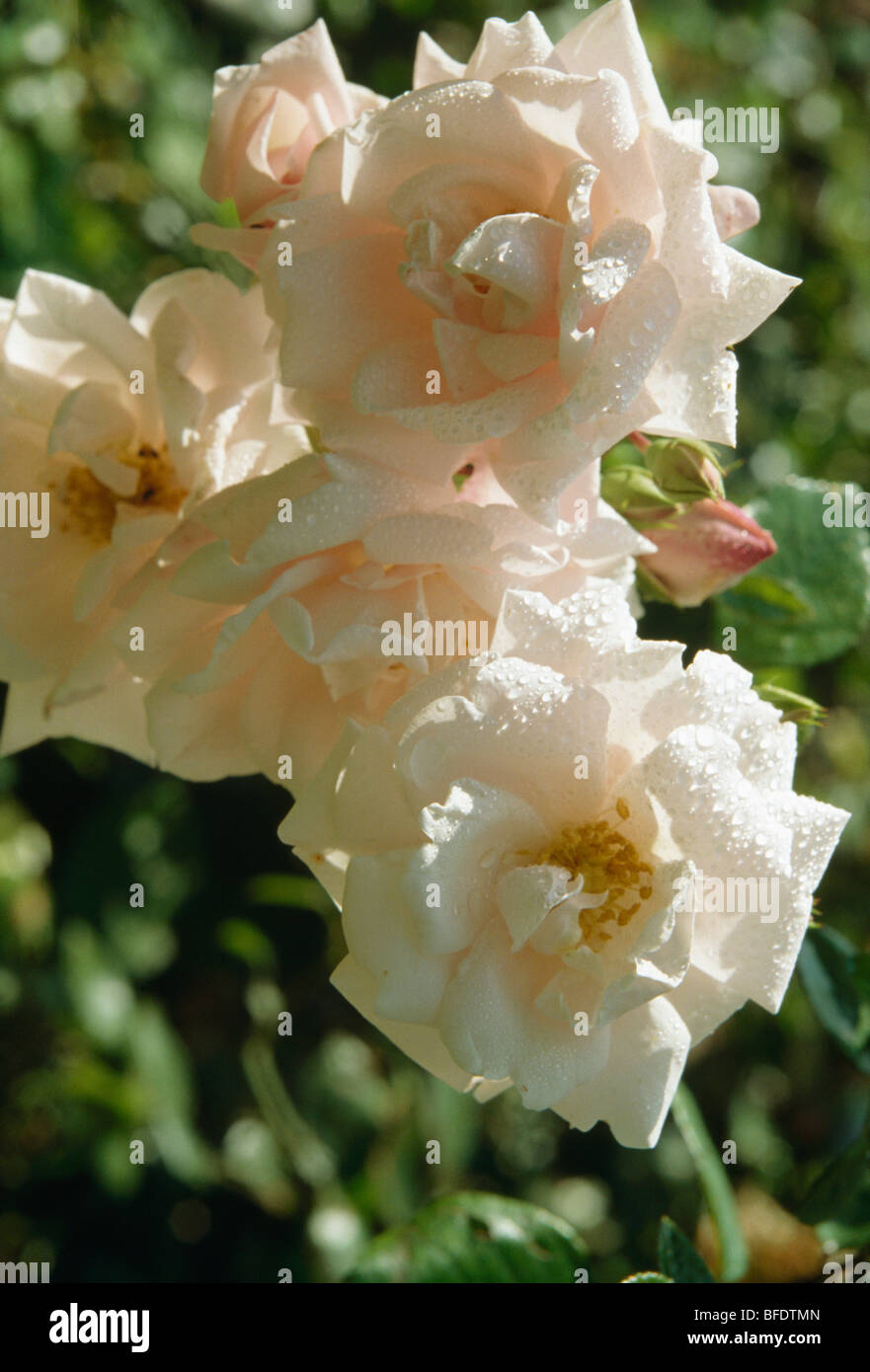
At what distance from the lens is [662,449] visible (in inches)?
28.3

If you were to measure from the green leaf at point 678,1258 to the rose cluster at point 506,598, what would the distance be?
260 millimetres

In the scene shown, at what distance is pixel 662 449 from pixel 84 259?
28.9 inches

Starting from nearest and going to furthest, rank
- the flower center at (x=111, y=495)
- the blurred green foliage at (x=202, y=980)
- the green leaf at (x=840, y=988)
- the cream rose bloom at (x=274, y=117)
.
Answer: the cream rose bloom at (x=274, y=117), the flower center at (x=111, y=495), the green leaf at (x=840, y=988), the blurred green foliage at (x=202, y=980)

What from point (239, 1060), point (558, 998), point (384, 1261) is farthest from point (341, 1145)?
point (558, 998)

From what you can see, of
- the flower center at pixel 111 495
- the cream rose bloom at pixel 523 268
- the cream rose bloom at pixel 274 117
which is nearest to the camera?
the cream rose bloom at pixel 523 268

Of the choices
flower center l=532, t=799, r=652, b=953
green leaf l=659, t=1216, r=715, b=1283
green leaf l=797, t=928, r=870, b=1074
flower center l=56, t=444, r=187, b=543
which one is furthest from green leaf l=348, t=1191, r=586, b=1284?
flower center l=56, t=444, r=187, b=543

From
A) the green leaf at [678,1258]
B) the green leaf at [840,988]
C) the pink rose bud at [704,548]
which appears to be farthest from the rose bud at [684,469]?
the green leaf at [678,1258]

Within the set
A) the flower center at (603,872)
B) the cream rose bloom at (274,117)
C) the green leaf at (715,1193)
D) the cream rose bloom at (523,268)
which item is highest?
the cream rose bloom at (274,117)

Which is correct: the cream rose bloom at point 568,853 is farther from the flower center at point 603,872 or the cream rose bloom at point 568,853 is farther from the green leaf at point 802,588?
the green leaf at point 802,588

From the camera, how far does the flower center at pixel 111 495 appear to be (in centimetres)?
79

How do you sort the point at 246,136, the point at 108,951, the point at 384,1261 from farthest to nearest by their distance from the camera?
the point at 108,951 < the point at 384,1261 < the point at 246,136

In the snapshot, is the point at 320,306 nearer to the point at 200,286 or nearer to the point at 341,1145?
the point at 200,286

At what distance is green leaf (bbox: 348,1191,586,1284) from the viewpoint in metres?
0.87

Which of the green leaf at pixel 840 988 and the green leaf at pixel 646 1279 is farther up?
the green leaf at pixel 840 988
